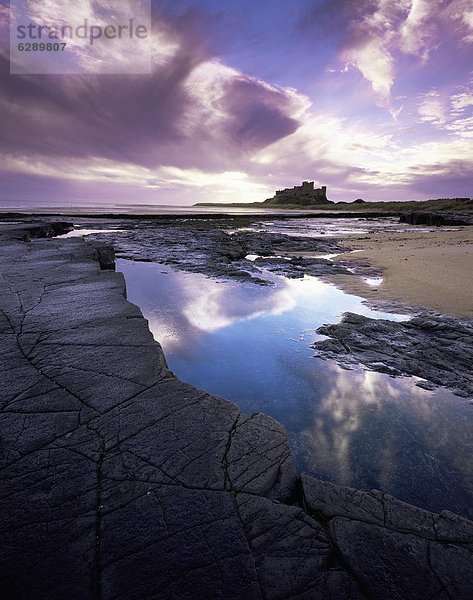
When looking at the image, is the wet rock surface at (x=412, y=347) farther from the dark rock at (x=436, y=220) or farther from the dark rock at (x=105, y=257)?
the dark rock at (x=436, y=220)

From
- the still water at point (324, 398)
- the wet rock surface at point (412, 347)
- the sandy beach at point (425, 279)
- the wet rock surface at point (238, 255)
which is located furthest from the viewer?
the wet rock surface at point (238, 255)

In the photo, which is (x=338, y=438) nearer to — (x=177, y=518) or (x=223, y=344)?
(x=177, y=518)

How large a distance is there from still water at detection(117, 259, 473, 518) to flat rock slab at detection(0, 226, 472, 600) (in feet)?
2.57

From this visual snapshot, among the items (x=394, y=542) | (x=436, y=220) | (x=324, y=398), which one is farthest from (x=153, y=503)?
(x=436, y=220)

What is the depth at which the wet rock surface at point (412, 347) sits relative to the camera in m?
4.27

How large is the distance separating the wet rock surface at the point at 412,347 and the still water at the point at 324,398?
0.84 ft

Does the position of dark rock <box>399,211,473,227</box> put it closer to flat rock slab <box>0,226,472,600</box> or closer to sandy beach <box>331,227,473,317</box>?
sandy beach <box>331,227,473,317</box>

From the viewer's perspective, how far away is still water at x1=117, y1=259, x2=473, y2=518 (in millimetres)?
2783

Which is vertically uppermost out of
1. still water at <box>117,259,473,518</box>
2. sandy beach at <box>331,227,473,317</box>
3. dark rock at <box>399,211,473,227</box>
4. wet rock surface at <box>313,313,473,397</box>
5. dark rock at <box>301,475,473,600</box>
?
dark rock at <box>399,211,473,227</box>

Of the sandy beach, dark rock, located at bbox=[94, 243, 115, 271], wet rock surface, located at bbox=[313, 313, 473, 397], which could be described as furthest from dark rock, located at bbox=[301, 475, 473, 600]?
dark rock, located at bbox=[94, 243, 115, 271]

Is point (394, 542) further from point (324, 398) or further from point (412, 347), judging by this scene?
point (412, 347)

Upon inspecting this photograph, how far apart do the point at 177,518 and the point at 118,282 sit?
524cm

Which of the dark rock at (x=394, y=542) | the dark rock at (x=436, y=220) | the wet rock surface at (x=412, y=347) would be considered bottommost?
the dark rock at (x=394, y=542)

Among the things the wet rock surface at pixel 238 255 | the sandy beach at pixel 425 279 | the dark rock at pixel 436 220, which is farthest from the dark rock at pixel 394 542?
the dark rock at pixel 436 220
